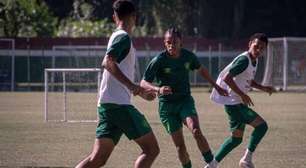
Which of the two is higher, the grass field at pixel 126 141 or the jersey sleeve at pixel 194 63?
the jersey sleeve at pixel 194 63

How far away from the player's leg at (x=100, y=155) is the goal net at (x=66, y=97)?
12.0 metres

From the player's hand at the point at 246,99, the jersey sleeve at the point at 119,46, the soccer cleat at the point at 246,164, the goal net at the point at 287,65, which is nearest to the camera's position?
the jersey sleeve at the point at 119,46

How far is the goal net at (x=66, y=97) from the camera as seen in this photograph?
74.1 ft

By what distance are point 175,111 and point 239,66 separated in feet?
4.05

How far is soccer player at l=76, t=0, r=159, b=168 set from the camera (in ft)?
30.0

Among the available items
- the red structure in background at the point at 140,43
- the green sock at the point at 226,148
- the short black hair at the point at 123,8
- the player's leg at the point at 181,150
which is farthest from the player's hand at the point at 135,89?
the red structure in background at the point at 140,43

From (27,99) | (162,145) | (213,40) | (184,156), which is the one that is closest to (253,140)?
(184,156)

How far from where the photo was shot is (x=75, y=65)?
152 feet

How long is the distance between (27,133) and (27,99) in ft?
51.5

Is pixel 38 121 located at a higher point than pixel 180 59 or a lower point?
lower

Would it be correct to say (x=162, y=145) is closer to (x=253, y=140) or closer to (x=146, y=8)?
(x=253, y=140)

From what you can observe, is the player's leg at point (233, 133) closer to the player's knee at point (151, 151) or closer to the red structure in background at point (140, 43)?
the player's knee at point (151, 151)

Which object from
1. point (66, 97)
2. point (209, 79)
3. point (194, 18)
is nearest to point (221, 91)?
point (209, 79)

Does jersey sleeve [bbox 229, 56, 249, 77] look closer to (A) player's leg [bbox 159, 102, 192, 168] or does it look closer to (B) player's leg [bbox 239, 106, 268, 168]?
(B) player's leg [bbox 239, 106, 268, 168]
